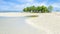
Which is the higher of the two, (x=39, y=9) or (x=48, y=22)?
(x=39, y=9)

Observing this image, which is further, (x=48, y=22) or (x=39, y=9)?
(x=48, y=22)

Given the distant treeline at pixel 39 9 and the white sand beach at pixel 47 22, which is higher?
the distant treeline at pixel 39 9

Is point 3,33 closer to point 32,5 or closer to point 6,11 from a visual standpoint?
point 6,11

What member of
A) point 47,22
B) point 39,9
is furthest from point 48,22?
point 39,9

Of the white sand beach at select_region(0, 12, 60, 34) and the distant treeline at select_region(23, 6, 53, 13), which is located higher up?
the distant treeline at select_region(23, 6, 53, 13)

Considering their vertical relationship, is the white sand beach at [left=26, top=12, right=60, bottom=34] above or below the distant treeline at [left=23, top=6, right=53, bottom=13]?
below

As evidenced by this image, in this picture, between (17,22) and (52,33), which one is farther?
(17,22)

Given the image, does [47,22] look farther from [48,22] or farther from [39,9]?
[39,9]

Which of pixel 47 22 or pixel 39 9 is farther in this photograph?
pixel 47 22

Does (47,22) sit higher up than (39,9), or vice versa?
(39,9)

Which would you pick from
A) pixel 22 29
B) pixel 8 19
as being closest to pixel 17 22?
pixel 8 19

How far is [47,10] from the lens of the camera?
91.0 inches

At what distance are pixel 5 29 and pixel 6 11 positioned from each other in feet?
1.03

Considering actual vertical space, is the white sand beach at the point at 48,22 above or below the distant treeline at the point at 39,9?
below
